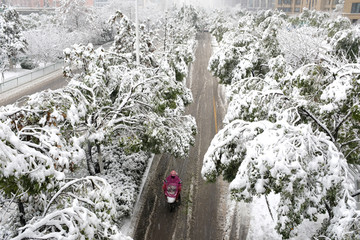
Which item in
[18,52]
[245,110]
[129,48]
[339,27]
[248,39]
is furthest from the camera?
[18,52]

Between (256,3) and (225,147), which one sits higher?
(256,3)

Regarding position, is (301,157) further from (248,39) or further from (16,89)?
(16,89)

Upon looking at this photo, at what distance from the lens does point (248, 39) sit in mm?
18703

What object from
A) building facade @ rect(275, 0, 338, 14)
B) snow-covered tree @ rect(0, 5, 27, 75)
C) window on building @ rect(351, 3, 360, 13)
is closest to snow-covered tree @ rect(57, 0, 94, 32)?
snow-covered tree @ rect(0, 5, 27, 75)

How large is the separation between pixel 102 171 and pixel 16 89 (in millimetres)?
19296

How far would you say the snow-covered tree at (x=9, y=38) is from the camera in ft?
105

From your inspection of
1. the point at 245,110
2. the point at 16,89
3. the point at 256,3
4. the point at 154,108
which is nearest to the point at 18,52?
the point at 16,89

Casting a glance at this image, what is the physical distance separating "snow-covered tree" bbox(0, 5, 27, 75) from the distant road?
533cm

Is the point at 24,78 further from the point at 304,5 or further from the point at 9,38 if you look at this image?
the point at 304,5

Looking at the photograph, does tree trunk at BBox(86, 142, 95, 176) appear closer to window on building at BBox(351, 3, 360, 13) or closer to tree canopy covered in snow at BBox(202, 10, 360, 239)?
tree canopy covered in snow at BBox(202, 10, 360, 239)

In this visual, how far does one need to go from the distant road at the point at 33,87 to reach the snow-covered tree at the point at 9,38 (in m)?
5.33

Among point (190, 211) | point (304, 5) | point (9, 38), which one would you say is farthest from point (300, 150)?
point (304, 5)

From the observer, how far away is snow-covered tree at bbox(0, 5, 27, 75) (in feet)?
105

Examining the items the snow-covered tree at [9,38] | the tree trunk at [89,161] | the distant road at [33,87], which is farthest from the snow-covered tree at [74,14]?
the tree trunk at [89,161]
